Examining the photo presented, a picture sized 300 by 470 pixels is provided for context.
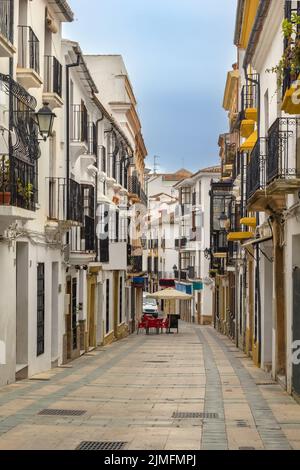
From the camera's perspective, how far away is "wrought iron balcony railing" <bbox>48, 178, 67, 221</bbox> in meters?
20.4

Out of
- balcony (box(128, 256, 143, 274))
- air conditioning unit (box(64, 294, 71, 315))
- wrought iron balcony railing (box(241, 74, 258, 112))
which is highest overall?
wrought iron balcony railing (box(241, 74, 258, 112))

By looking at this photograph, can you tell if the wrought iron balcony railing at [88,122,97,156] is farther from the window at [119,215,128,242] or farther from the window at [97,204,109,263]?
the window at [119,215,128,242]

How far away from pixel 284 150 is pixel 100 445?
21.8ft

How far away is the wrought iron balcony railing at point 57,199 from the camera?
66.9ft

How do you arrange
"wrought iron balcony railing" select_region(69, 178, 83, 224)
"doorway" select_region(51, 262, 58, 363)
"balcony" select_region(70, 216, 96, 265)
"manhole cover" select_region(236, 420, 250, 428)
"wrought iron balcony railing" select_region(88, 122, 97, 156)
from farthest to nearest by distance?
"wrought iron balcony railing" select_region(88, 122, 97, 156) < "balcony" select_region(70, 216, 96, 265) < "wrought iron balcony railing" select_region(69, 178, 83, 224) < "doorway" select_region(51, 262, 58, 363) < "manhole cover" select_region(236, 420, 250, 428)

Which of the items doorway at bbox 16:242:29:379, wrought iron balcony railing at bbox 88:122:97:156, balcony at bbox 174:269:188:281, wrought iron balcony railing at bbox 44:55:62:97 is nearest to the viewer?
doorway at bbox 16:242:29:379

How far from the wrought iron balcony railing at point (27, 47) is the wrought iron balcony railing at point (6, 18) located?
216 cm

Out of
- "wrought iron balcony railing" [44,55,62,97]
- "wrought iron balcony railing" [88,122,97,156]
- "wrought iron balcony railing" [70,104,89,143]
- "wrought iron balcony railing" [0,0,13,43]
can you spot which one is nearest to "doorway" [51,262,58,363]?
"wrought iron balcony railing" [70,104,89,143]

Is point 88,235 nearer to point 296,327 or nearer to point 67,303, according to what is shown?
point 67,303

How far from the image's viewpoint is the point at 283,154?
14.6 metres

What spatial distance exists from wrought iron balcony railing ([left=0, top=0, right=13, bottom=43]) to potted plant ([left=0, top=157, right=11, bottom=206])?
2102 mm
